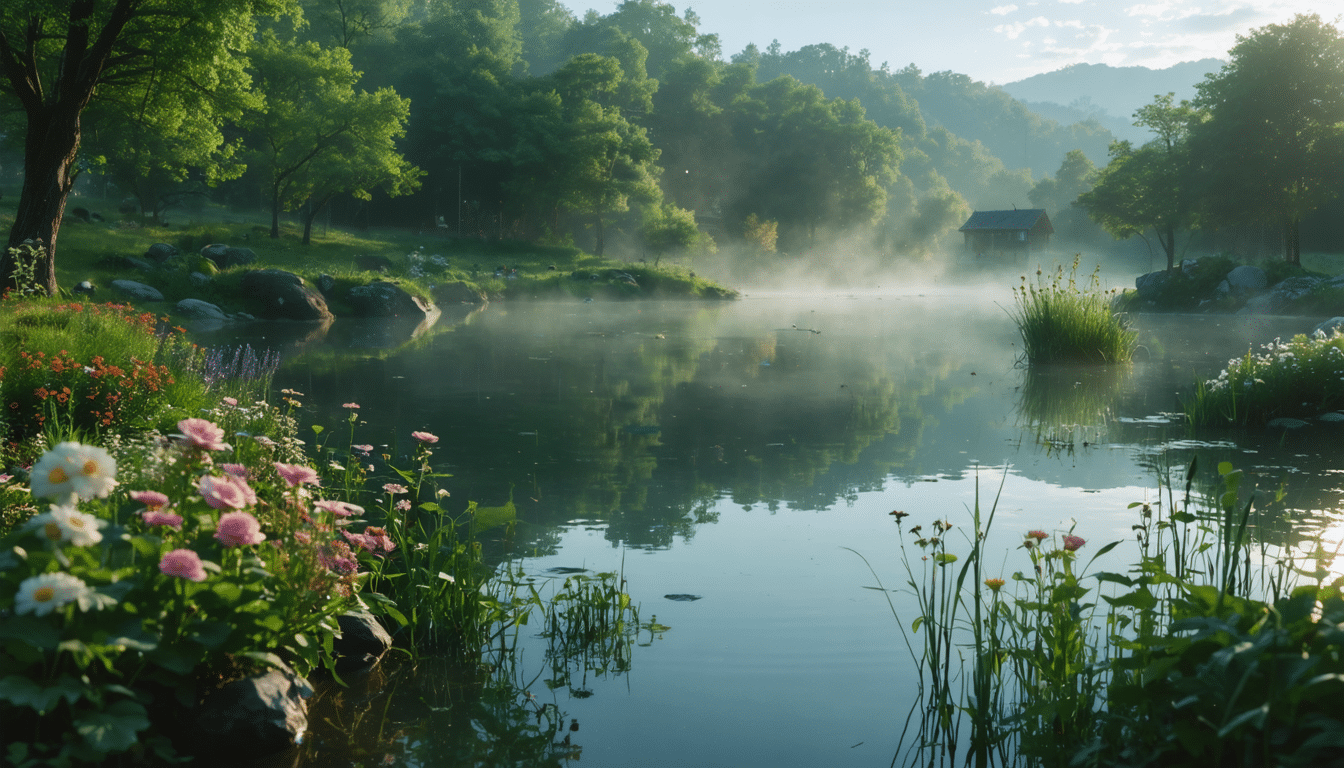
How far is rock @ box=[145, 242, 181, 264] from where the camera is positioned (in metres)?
28.6

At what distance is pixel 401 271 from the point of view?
114 feet

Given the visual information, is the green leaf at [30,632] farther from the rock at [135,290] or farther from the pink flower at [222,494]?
the rock at [135,290]

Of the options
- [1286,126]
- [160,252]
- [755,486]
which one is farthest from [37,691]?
[1286,126]

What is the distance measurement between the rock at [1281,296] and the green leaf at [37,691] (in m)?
36.2

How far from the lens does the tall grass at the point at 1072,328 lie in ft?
47.5

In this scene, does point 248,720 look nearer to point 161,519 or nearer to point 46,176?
point 161,519

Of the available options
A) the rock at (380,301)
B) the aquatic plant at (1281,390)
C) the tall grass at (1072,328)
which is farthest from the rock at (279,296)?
the aquatic plant at (1281,390)

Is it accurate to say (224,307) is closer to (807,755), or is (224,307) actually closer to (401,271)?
(401,271)

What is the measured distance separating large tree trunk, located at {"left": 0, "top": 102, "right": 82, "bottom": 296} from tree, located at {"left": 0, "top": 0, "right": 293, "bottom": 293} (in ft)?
0.05

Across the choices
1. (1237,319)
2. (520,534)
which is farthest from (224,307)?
(1237,319)

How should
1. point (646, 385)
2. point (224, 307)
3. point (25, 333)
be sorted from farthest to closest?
point (224, 307) → point (646, 385) → point (25, 333)

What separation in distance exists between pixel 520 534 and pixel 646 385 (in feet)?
24.9

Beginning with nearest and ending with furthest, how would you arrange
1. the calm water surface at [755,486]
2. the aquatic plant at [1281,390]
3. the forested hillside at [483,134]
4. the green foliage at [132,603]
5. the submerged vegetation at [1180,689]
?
the submerged vegetation at [1180,689] → the green foliage at [132,603] → the calm water surface at [755,486] → the aquatic plant at [1281,390] → the forested hillside at [483,134]

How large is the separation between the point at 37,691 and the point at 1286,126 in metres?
45.6
